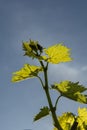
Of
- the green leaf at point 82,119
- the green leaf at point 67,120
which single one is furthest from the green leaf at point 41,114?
the green leaf at point 82,119

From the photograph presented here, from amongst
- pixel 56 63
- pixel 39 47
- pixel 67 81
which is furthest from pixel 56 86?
pixel 39 47

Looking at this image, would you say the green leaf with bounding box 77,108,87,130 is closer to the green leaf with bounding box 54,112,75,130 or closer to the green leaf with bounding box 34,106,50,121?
the green leaf with bounding box 54,112,75,130

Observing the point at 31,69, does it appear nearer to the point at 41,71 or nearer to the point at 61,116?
the point at 41,71

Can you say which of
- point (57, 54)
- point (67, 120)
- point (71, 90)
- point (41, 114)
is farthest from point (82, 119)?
point (57, 54)

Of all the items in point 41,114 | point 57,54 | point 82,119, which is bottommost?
point 82,119

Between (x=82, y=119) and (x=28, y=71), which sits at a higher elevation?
(x=28, y=71)

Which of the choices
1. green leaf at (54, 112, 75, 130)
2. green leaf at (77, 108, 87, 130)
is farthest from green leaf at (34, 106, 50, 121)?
green leaf at (77, 108, 87, 130)

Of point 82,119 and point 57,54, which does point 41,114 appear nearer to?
point 82,119
